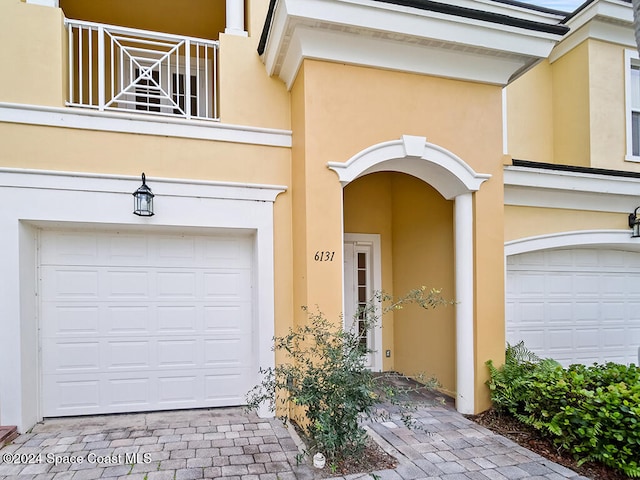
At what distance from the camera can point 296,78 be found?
5172 mm

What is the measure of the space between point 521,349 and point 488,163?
9.33 feet

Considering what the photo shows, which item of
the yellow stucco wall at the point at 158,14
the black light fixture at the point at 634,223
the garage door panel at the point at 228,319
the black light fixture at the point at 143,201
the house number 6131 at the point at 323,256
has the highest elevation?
the yellow stucco wall at the point at 158,14

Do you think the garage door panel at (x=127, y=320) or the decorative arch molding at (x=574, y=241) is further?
the decorative arch molding at (x=574, y=241)

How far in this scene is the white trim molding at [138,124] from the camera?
184 inches

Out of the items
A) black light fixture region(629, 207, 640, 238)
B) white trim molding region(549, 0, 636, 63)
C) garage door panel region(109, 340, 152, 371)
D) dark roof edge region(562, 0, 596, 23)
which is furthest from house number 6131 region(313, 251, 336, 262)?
dark roof edge region(562, 0, 596, 23)

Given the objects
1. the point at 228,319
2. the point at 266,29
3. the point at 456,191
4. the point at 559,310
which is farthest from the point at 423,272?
the point at 266,29

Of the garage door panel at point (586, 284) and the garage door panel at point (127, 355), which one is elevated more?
the garage door panel at point (586, 284)

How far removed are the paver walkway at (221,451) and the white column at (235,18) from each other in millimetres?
5282

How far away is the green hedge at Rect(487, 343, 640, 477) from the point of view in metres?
3.74

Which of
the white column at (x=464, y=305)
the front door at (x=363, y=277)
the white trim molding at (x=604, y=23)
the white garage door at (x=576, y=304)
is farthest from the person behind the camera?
the white trim molding at (x=604, y=23)

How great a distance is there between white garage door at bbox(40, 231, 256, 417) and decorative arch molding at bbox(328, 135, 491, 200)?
1.90 m

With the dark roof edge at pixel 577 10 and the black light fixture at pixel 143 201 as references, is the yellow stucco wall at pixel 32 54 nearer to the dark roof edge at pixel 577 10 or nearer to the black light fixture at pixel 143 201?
the black light fixture at pixel 143 201

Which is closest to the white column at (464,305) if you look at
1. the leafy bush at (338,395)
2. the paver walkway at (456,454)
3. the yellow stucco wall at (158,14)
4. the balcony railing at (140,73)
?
the paver walkway at (456,454)

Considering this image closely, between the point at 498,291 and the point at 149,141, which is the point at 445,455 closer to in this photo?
the point at 498,291
